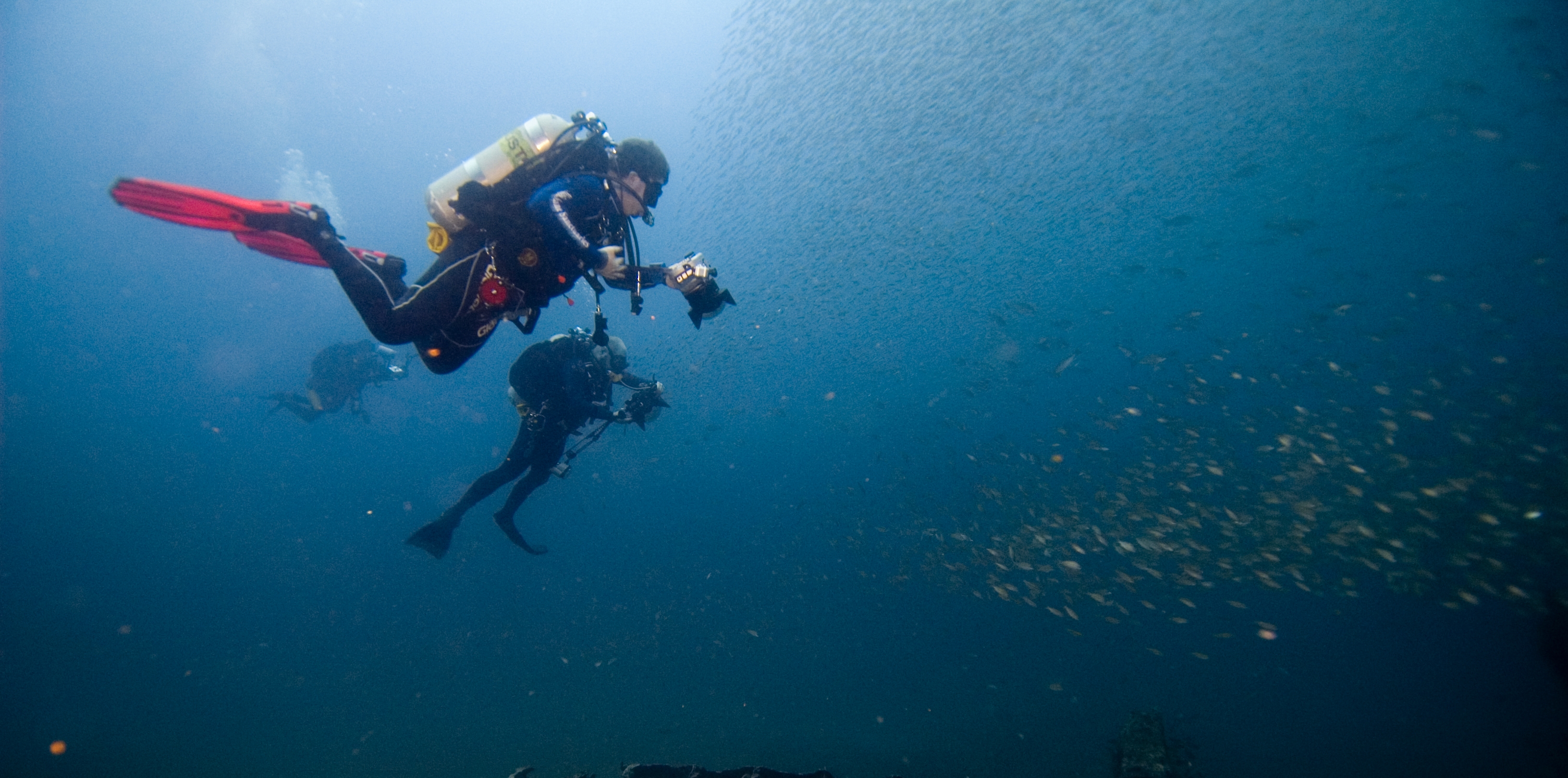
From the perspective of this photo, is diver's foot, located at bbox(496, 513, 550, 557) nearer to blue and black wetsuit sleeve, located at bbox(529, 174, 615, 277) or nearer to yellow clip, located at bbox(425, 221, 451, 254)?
yellow clip, located at bbox(425, 221, 451, 254)

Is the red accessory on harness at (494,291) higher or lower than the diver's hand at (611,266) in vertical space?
lower

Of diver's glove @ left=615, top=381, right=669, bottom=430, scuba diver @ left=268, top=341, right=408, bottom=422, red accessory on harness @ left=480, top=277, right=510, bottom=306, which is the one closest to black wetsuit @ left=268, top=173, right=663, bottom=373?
red accessory on harness @ left=480, top=277, right=510, bottom=306

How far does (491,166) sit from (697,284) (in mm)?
1642

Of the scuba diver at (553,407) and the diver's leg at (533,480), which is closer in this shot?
the scuba diver at (553,407)

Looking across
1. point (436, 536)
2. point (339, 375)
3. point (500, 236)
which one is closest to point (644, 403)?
point (436, 536)

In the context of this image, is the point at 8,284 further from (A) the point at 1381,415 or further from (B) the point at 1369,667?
(B) the point at 1369,667

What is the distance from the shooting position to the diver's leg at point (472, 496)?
6727 mm

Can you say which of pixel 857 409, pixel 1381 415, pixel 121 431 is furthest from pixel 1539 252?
pixel 121 431

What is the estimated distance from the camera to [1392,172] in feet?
34.2

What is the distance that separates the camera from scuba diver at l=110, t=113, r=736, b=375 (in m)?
3.10

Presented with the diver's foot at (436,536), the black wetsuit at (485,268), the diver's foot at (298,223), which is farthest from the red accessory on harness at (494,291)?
the diver's foot at (436,536)

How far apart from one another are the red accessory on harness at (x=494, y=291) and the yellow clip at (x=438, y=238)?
0.56 meters

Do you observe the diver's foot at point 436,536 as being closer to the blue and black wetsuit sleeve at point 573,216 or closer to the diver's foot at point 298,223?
the diver's foot at point 298,223

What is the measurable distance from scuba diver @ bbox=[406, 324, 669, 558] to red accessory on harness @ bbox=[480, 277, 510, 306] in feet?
10.7
